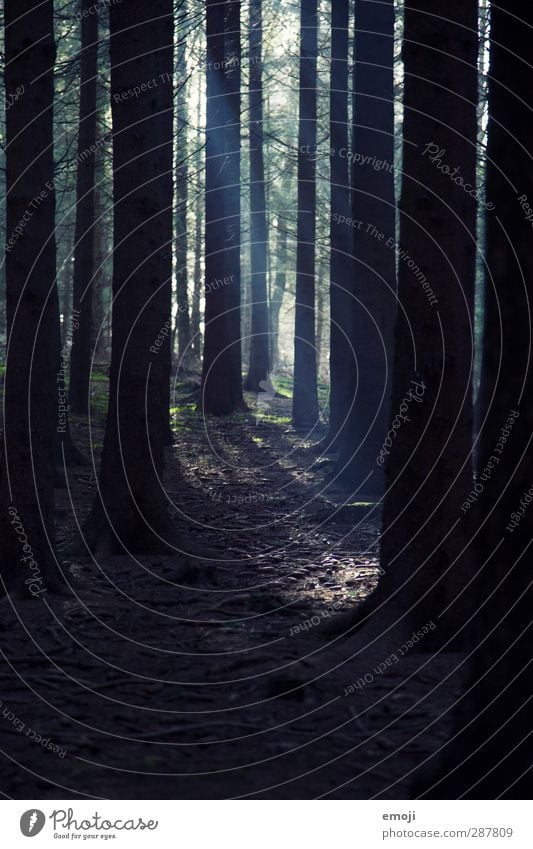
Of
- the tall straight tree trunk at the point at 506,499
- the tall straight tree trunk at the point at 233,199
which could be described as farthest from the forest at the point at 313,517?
the tall straight tree trunk at the point at 233,199

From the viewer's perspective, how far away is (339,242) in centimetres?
1875

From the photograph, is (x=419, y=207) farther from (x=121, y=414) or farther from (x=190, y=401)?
(x=190, y=401)

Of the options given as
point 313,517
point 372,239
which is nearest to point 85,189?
point 372,239

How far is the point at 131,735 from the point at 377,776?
56.4 inches

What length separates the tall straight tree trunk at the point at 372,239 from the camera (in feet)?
44.4

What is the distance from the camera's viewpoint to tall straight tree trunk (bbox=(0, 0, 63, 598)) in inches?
300

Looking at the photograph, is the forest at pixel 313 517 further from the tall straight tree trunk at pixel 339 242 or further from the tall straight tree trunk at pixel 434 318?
the tall straight tree trunk at pixel 339 242

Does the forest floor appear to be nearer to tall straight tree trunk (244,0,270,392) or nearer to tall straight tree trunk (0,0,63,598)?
tall straight tree trunk (0,0,63,598)

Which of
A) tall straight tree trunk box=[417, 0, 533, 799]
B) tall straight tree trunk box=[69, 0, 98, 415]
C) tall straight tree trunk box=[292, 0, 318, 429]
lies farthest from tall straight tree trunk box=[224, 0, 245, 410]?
tall straight tree trunk box=[417, 0, 533, 799]

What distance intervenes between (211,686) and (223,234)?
56.8ft

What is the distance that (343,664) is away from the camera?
6.06m

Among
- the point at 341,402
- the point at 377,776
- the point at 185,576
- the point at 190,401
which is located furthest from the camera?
the point at 190,401

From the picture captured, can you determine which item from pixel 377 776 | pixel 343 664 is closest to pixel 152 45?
pixel 343 664

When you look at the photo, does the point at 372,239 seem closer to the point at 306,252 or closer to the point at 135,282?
the point at 135,282
